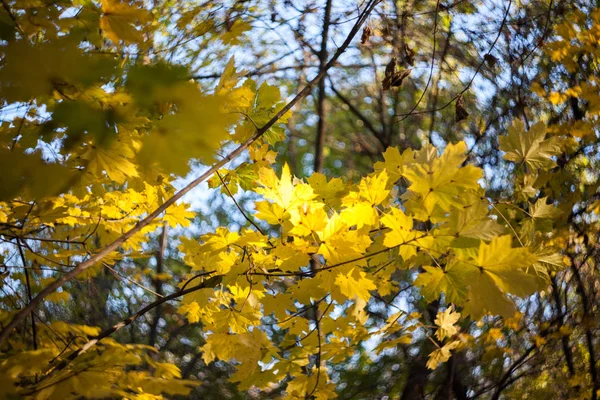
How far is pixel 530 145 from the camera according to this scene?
1.10m

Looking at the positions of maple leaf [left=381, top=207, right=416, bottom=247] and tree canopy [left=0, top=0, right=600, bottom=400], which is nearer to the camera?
tree canopy [left=0, top=0, right=600, bottom=400]

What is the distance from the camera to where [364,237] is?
914mm

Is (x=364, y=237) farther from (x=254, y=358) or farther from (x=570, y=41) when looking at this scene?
(x=570, y=41)

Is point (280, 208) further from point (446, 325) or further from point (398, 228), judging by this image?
point (446, 325)

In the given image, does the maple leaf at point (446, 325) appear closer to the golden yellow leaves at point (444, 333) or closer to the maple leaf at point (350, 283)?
the golden yellow leaves at point (444, 333)

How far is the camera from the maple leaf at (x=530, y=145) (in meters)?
1.10

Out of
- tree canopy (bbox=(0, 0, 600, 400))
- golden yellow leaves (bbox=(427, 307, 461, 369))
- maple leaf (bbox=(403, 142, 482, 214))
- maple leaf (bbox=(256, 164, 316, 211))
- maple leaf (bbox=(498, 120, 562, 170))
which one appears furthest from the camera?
golden yellow leaves (bbox=(427, 307, 461, 369))

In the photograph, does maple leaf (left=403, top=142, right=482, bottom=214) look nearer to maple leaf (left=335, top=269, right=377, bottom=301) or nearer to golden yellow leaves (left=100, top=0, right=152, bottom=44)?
A: maple leaf (left=335, top=269, right=377, bottom=301)

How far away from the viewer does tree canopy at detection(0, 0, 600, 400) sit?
63cm

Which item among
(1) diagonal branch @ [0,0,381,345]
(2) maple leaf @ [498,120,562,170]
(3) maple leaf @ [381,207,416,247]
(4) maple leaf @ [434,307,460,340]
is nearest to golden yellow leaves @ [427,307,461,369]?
(4) maple leaf @ [434,307,460,340]

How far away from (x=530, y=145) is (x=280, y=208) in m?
0.57

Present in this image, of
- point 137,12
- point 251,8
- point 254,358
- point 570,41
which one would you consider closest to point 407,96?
point 570,41

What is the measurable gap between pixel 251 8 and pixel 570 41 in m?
1.48

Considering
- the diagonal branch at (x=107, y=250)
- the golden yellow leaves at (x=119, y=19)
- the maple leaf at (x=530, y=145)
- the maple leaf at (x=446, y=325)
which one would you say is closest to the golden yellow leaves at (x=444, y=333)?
the maple leaf at (x=446, y=325)
